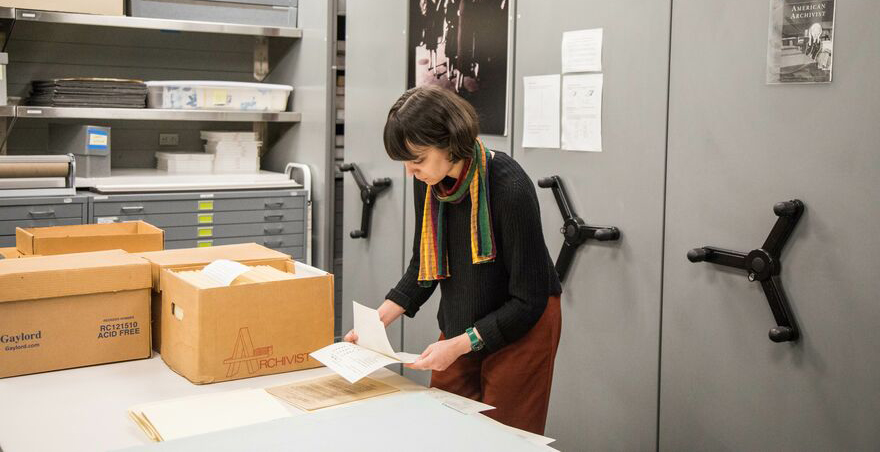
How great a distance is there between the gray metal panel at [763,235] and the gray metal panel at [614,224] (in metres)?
0.07

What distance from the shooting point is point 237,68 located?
16.3ft

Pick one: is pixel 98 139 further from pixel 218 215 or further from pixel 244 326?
pixel 244 326

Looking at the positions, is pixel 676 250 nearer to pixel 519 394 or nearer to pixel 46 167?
pixel 519 394

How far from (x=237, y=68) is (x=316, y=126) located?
0.92 m

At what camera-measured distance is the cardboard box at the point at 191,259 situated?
2.10 m

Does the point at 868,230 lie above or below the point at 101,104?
below

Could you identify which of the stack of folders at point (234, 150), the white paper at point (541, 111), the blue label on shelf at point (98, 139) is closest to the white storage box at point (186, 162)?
the stack of folders at point (234, 150)

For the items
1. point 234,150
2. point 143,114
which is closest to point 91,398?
point 143,114

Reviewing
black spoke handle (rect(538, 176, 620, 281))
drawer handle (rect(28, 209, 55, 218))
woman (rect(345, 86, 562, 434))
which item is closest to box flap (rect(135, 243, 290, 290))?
woman (rect(345, 86, 562, 434))

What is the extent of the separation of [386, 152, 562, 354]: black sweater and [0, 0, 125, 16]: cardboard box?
275 centimetres

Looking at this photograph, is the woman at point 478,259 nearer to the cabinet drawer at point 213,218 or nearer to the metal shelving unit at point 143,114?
the cabinet drawer at point 213,218

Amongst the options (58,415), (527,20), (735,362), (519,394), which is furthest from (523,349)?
(527,20)

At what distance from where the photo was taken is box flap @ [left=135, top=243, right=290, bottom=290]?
2.12 meters

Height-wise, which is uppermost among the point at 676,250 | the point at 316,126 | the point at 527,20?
the point at 527,20
